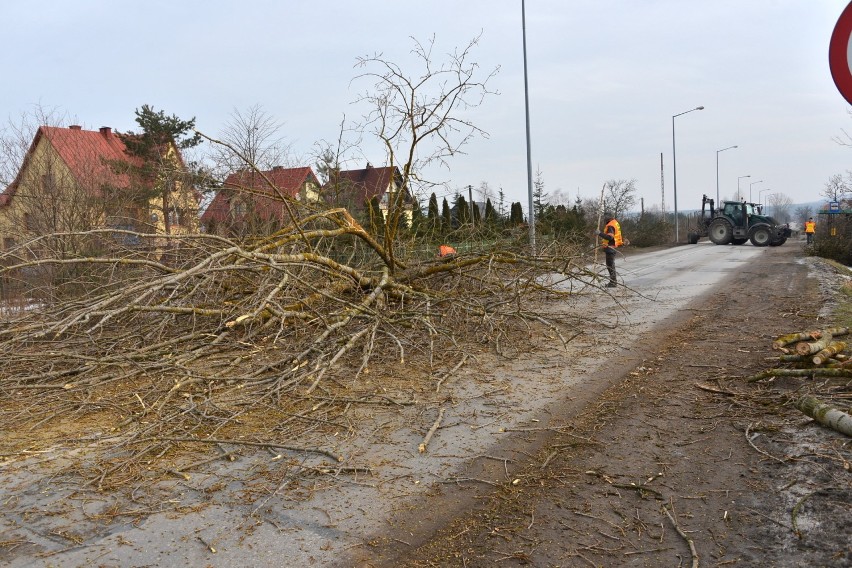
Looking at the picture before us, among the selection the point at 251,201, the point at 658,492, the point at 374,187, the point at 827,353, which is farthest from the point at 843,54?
the point at 251,201

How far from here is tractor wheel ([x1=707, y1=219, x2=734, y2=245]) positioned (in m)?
34.0

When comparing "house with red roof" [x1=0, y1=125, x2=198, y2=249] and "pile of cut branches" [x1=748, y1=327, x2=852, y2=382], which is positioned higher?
"house with red roof" [x1=0, y1=125, x2=198, y2=249]

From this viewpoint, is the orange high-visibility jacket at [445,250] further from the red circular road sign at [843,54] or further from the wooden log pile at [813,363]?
the red circular road sign at [843,54]

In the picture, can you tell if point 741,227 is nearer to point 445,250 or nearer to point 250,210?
point 445,250

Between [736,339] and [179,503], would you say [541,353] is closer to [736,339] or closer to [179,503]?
[736,339]

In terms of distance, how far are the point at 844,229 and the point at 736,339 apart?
79.4ft

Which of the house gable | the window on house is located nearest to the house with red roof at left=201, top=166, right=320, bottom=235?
the house gable

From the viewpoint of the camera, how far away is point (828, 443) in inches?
167

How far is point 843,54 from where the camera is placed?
3.62 meters

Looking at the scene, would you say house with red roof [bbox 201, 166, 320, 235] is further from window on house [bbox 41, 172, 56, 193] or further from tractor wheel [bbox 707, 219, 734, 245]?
tractor wheel [bbox 707, 219, 734, 245]

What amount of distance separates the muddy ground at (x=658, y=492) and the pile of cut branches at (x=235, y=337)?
1.26 m

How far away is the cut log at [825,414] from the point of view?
14.0 feet

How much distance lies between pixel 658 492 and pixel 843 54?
2.61 m

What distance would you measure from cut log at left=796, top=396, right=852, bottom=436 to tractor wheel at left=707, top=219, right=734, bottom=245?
31878mm
